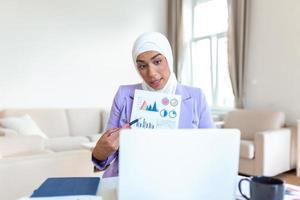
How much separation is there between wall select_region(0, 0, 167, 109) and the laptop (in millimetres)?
3894

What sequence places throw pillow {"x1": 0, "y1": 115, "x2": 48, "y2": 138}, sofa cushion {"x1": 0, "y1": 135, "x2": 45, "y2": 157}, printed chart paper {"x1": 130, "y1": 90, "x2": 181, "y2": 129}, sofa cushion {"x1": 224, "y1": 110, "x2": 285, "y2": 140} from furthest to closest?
sofa cushion {"x1": 224, "y1": 110, "x2": 285, "y2": 140} → throw pillow {"x1": 0, "y1": 115, "x2": 48, "y2": 138} → sofa cushion {"x1": 0, "y1": 135, "x2": 45, "y2": 157} → printed chart paper {"x1": 130, "y1": 90, "x2": 181, "y2": 129}

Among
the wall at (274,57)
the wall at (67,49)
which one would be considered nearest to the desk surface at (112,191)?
the wall at (274,57)

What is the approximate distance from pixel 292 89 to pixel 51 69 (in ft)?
11.3

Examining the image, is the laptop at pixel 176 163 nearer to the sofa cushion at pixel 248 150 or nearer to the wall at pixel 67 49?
the sofa cushion at pixel 248 150

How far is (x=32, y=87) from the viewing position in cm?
420

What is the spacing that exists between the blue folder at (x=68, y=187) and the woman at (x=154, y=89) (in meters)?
0.09

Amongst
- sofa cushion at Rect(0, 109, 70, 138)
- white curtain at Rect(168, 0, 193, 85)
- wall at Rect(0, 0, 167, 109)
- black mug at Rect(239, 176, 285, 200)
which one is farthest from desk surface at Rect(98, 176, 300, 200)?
white curtain at Rect(168, 0, 193, 85)

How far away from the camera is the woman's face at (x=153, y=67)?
40.3 inches

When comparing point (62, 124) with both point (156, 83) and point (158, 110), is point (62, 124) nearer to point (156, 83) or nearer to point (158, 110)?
point (156, 83)

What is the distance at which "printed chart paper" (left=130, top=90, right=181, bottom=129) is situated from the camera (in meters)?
0.93

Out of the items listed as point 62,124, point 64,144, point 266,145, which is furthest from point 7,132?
point 266,145

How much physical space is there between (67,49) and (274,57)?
121 inches

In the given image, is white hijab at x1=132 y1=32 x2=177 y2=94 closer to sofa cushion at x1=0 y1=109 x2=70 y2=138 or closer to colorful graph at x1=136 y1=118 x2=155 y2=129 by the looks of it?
colorful graph at x1=136 y1=118 x2=155 y2=129

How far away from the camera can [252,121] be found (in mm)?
3863
